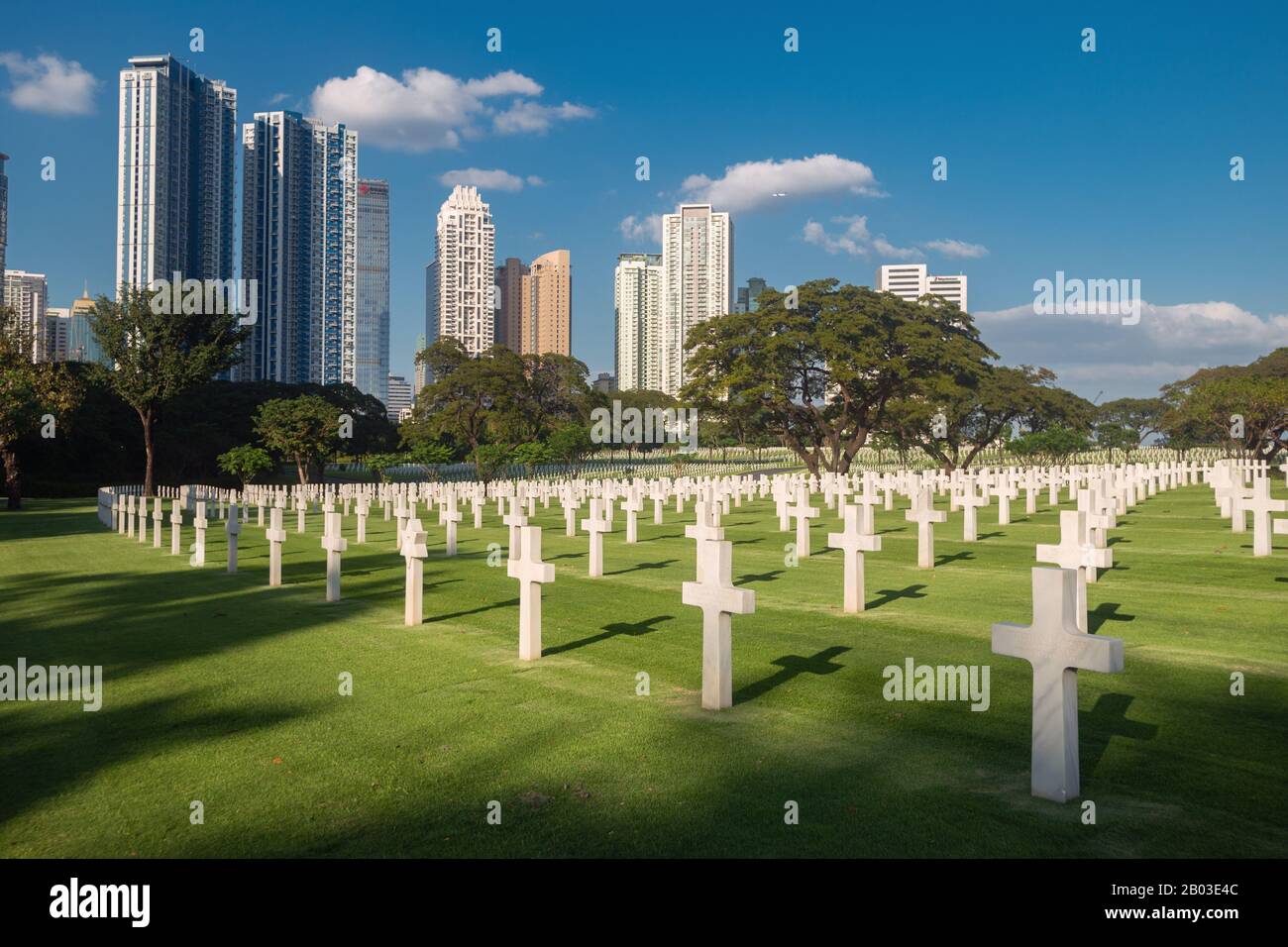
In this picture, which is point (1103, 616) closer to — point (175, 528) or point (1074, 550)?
point (1074, 550)

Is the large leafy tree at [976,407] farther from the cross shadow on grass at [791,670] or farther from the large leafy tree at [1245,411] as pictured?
the cross shadow on grass at [791,670]

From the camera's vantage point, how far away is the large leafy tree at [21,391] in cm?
3462

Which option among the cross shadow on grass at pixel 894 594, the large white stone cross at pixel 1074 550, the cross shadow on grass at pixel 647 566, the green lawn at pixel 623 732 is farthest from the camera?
the cross shadow on grass at pixel 647 566

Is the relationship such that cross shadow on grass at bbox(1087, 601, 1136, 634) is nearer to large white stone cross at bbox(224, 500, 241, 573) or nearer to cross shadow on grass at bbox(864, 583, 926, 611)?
cross shadow on grass at bbox(864, 583, 926, 611)

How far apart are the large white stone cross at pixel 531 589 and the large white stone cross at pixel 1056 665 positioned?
455 cm

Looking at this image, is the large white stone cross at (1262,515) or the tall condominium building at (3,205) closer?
the large white stone cross at (1262,515)

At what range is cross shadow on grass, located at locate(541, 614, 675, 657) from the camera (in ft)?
29.9

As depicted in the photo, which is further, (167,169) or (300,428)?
(167,169)

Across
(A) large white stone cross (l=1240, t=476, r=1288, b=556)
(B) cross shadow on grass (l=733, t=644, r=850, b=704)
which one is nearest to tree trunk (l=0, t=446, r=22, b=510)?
(B) cross shadow on grass (l=733, t=644, r=850, b=704)

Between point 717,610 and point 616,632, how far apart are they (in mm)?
3184

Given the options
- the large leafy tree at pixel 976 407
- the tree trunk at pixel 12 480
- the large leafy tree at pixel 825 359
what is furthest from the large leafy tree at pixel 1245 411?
the tree trunk at pixel 12 480

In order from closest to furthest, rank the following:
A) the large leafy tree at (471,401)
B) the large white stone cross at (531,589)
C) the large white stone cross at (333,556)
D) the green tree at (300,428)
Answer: the large white stone cross at (531,589) < the large white stone cross at (333,556) < the green tree at (300,428) < the large leafy tree at (471,401)

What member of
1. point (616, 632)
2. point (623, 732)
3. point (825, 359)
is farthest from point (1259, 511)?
point (825, 359)

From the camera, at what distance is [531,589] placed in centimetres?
869
